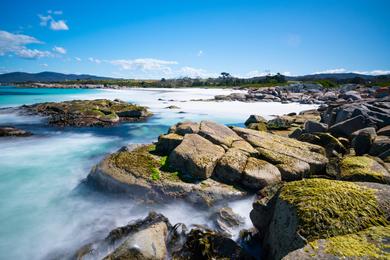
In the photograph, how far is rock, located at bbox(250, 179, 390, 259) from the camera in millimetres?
4602

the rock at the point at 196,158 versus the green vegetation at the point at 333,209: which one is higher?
the green vegetation at the point at 333,209

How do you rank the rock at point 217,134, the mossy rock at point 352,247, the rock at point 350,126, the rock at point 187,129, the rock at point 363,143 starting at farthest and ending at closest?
the rock at point 350,126 < the rock at point 363,143 < the rock at point 187,129 < the rock at point 217,134 < the mossy rock at point 352,247

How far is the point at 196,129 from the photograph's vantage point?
12406 mm

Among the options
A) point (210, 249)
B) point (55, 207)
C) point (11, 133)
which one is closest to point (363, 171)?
point (210, 249)

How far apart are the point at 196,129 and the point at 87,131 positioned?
1598 cm

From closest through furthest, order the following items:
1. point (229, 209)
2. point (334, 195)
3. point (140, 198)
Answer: point (334, 195)
point (229, 209)
point (140, 198)

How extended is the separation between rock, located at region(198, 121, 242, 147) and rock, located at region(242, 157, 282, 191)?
1964 mm

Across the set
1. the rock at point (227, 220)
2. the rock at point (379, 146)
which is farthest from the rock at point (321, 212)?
the rock at point (379, 146)

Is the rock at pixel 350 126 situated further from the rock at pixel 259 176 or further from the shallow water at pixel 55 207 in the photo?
the shallow water at pixel 55 207

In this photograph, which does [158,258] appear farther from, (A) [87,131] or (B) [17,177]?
(A) [87,131]

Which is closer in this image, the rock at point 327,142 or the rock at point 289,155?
the rock at point 289,155

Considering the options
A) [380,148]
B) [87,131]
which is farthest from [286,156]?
[87,131]

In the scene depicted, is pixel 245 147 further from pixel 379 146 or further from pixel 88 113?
pixel 88 113

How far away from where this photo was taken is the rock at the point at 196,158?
9.52 meters
